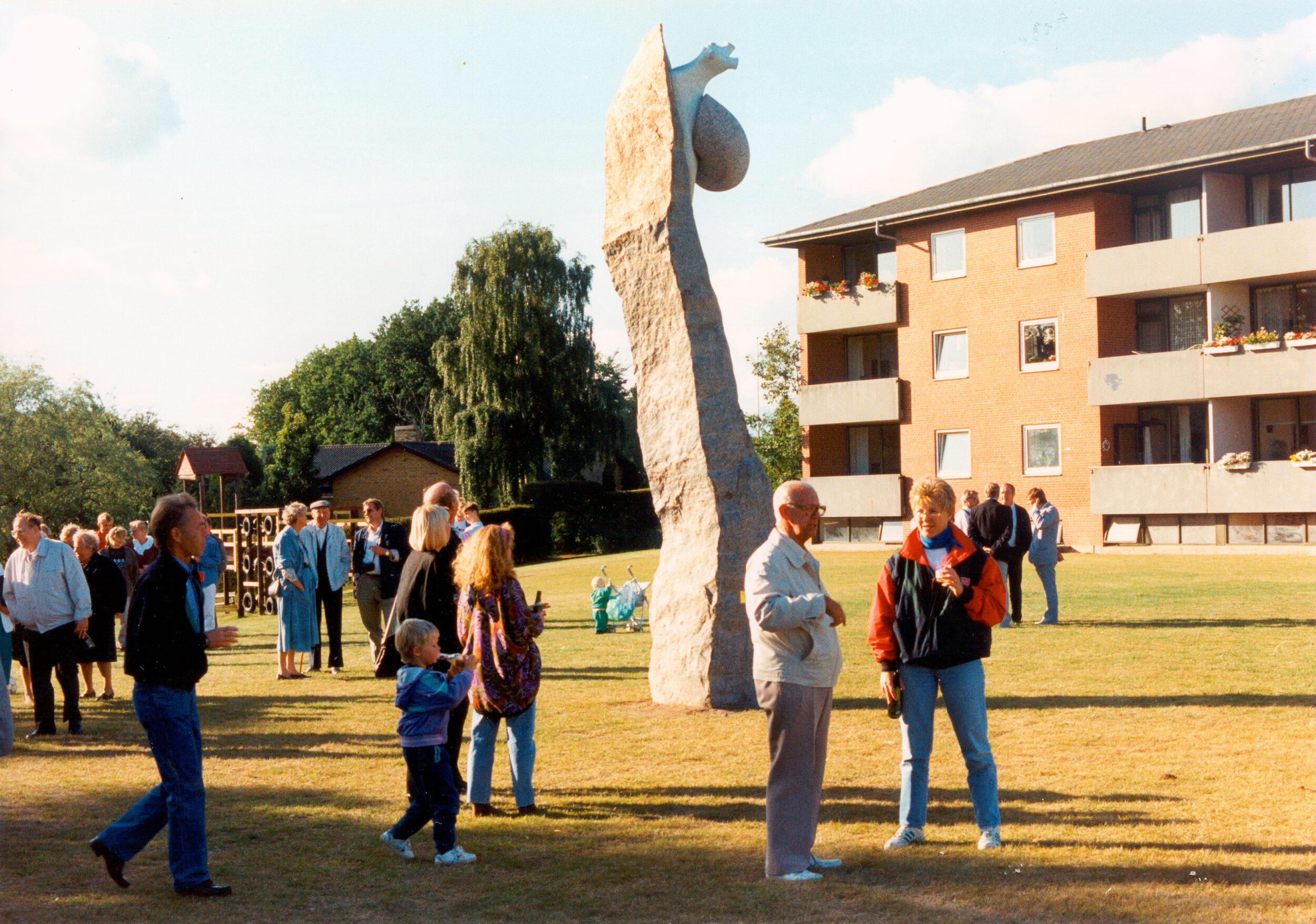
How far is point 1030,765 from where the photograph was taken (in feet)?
28.2

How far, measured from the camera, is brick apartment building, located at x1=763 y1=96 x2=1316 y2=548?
1313 inches

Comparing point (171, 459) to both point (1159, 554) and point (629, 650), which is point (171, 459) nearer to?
point (1159, 554)

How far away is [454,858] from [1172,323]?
113ft

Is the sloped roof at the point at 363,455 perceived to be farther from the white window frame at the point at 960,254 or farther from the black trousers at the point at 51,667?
the black trousers at the point at 51,667

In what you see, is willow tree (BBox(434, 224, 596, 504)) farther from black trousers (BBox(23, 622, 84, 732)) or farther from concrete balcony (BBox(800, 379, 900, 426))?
black trousers (BBox(23, 622, 84, 732))

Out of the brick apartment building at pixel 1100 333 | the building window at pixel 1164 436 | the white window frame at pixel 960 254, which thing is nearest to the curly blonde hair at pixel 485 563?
the brick apartment building at pixel 1100 333

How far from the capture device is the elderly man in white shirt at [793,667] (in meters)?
5.96

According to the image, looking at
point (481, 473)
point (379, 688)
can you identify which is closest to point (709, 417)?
point (379, 688)

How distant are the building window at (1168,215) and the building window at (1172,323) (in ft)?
6.28

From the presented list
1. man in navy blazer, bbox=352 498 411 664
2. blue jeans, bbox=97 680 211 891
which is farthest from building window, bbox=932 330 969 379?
blue jeans, bbox=97 680 211 891

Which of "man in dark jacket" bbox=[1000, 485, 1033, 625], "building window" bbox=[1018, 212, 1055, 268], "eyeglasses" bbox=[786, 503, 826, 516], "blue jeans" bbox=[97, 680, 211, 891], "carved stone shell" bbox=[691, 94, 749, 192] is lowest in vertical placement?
"blue jeans" bbox=[97, 680, 211, 891]

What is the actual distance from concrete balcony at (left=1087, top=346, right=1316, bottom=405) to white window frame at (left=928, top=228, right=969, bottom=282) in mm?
5666

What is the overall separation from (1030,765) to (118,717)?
9.24m

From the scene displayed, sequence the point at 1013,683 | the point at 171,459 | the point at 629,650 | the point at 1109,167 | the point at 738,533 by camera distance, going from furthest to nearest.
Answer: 1. the point at 171,459
2. the point at 1109,167
3. the point at 629,650
4. the point at 1013,683
5. the point at 738,533
